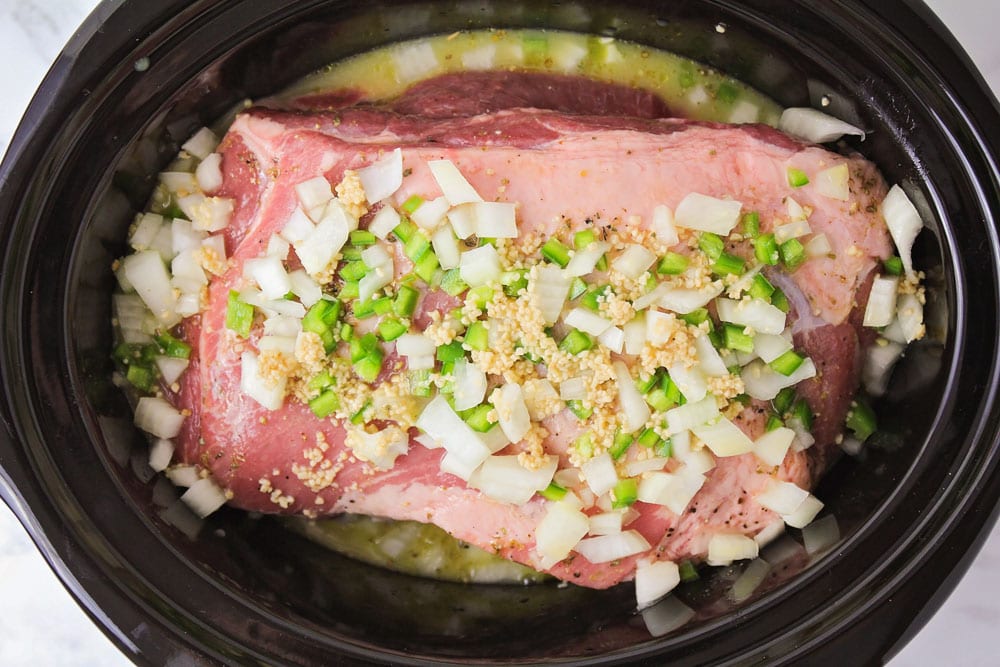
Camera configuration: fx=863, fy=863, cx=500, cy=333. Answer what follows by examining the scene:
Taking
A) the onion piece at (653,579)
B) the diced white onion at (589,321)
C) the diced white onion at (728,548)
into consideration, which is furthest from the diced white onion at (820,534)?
the diced white onion at (589,321)

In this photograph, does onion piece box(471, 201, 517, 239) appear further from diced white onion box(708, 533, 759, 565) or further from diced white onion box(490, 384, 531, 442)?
diced white onion box(708, 533, 759, 565)

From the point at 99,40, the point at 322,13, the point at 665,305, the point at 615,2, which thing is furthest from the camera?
the point at 615,2

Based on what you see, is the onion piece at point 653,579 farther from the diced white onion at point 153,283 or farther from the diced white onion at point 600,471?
the diced white onion at point 153,283

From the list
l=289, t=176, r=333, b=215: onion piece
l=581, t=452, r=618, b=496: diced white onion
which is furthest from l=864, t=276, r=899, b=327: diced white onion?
l=289, t=176, r=333, b=215: onion piece

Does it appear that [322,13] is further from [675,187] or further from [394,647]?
[394,647]

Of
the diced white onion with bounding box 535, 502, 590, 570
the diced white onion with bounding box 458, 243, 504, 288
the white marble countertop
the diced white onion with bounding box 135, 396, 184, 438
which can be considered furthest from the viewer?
the white marble countertop

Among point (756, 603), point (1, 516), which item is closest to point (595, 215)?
point (756, 603)

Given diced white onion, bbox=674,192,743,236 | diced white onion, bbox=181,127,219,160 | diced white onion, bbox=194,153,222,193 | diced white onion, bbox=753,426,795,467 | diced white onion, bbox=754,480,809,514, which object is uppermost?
diced white onion, bbox=181,127,219,160

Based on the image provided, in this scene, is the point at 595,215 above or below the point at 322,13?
below
